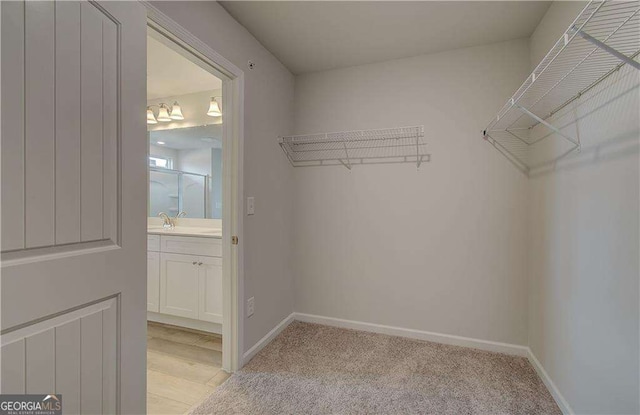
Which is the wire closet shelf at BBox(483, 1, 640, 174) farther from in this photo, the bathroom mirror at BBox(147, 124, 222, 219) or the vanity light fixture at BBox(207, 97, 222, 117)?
the bathroom mirror at BBox(147, 124, 222, 219)

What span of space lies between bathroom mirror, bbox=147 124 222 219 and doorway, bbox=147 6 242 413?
0.01 m

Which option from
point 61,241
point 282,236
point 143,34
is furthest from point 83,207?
point 282,236

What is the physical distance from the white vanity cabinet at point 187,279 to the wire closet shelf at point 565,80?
239cm

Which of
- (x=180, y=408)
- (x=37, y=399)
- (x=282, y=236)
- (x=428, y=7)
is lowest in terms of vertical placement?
(x=180, y=408)

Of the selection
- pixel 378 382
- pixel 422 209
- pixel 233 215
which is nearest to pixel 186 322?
pixel 233 215

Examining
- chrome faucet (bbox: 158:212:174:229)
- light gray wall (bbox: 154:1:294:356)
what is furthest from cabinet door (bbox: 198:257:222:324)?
chrome faucet (bbox: 158:212:174:229)

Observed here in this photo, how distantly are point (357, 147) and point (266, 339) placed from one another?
1772mm

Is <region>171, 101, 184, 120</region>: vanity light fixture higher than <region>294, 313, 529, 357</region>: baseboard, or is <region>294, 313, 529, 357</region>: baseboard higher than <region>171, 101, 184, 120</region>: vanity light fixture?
<region>171, 101, 184, 120</region>: vanity light fixture

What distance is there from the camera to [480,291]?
2275 mm

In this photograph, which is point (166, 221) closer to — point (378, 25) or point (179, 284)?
point (179, 284)

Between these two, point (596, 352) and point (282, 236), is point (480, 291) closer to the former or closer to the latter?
point (596, 352)

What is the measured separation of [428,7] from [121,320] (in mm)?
2271

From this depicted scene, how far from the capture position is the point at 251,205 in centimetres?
213

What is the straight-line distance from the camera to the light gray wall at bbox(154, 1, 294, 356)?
73.9 inches
